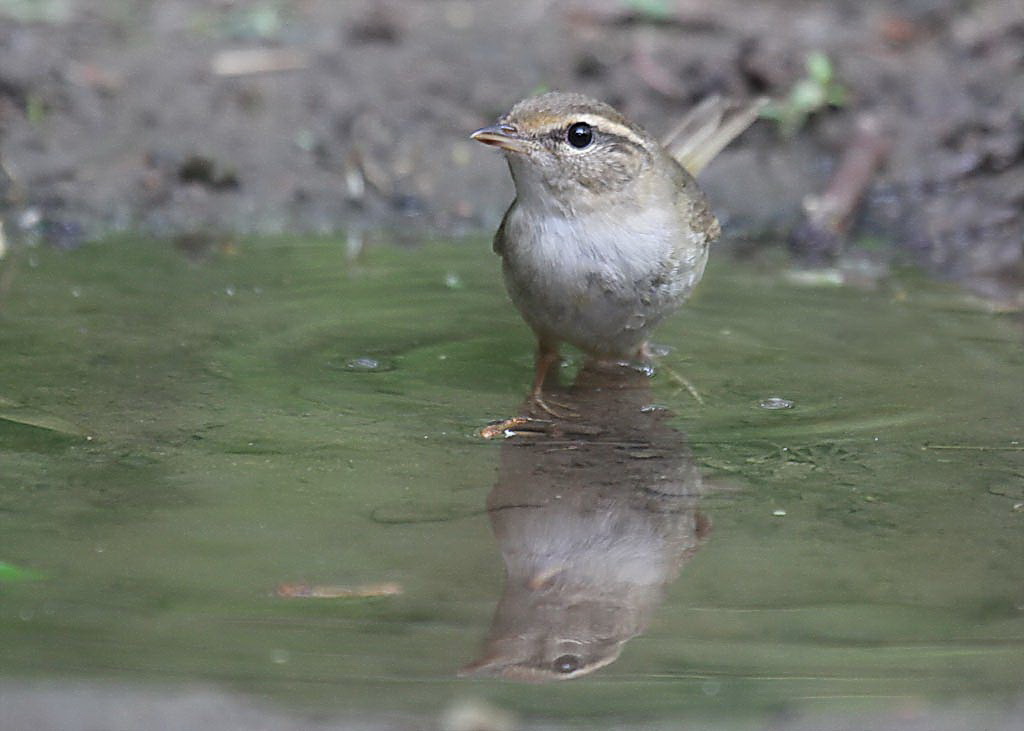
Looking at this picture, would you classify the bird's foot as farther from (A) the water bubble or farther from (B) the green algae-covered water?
(A) the water bubble

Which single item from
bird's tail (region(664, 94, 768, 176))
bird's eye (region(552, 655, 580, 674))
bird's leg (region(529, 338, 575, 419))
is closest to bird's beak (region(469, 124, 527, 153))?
bird's leg (region(529, 338, 575, 419))

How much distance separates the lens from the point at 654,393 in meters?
5.57

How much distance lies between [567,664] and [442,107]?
5742mm

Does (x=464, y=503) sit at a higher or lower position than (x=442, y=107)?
lower

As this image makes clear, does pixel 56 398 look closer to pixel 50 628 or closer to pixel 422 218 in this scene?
pixel 50 628

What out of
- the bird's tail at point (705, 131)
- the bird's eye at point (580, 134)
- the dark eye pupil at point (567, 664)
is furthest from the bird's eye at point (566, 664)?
the bird's tail at point (705, 131)

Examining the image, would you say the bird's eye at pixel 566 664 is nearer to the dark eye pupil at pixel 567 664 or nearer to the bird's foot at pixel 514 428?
the dark eye pupil at pixel 567 664

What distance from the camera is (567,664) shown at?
339 cm

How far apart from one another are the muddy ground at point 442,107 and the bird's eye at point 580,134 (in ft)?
7.98

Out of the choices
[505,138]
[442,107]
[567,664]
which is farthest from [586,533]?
[442,107]

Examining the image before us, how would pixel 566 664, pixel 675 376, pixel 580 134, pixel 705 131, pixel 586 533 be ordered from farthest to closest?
pixel 705 131, pixel 675 376, pixel 580 134, pixel 586 533, pixel 566 664

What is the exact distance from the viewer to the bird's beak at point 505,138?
17.5ft

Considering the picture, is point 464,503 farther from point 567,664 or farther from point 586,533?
point 567,664

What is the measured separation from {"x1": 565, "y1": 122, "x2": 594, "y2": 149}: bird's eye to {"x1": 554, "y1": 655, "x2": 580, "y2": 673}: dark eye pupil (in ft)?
8.28
